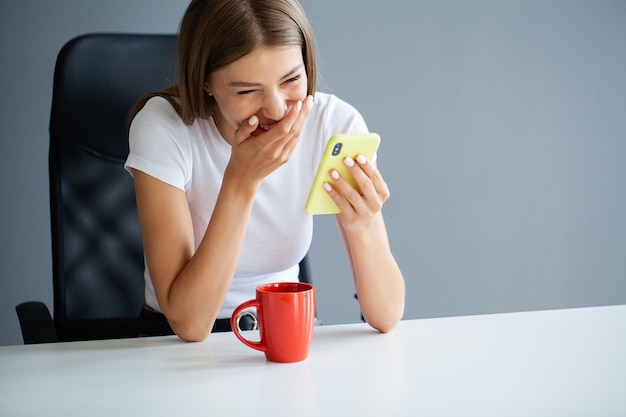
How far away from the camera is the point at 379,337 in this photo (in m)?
1.00

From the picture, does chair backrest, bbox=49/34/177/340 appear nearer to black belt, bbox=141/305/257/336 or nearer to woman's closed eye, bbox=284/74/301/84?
black belt, bbox=141/305/257/336

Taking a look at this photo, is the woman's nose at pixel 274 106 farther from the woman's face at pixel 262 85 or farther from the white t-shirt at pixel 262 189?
the white t-shirt at pixel 262 189

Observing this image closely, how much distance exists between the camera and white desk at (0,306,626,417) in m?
0.74

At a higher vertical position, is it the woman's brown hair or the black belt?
the woman's brown hair

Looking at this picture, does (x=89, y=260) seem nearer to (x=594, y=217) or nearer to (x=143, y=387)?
(x=143, y=387)

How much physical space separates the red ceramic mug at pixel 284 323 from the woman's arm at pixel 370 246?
0.57ft

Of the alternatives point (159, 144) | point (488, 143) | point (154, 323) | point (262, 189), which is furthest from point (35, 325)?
point (488, 143)

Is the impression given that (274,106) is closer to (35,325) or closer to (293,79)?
(293,79)

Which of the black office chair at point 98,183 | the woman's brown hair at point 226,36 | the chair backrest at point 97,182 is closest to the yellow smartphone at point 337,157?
the woman's brown hair at point 226,36

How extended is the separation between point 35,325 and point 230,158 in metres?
0.42

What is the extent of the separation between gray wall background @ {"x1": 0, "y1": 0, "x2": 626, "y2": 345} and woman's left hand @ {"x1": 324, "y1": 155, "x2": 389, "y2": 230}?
113cm

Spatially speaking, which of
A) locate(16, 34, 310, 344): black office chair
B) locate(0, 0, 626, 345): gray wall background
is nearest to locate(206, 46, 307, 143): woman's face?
locate(16, 34, 310, 344): black office chair

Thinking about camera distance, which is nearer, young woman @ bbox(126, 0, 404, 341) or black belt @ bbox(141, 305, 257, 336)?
young woman @ bbox(126, 0, 404, 341)

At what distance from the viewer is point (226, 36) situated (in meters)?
1.10
